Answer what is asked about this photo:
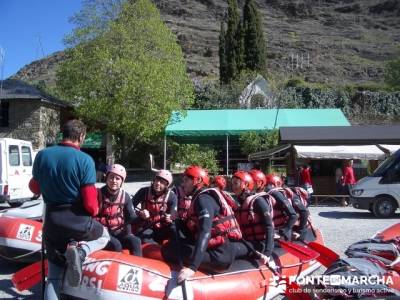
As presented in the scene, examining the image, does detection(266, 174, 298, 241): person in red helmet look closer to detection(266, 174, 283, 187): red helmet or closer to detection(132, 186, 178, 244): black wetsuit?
detection(266, 174, 283, 187): red helmet

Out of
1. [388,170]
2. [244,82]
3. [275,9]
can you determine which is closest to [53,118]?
[244,82]

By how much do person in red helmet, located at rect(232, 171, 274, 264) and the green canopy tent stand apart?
2304cm

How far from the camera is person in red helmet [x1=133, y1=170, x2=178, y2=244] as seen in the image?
7.06 metres

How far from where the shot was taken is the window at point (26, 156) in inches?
638

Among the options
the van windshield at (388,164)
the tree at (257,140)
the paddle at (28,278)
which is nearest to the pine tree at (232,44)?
the tree at (257,140)

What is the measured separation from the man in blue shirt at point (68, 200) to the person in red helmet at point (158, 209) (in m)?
2.46

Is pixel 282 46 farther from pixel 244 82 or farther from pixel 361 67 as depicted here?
pixel 244 82

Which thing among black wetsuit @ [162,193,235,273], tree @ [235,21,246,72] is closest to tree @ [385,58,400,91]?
tree @ [235,21,246,72]

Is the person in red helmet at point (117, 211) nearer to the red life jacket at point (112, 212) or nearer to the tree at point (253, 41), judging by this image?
the red life jacket at point (112, 212)

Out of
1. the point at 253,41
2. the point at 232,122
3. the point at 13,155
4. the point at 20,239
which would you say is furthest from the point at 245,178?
the point at 253,41

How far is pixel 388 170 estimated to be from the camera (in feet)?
51.5

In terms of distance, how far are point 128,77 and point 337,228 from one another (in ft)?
63.9

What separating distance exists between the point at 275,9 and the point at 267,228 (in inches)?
5560

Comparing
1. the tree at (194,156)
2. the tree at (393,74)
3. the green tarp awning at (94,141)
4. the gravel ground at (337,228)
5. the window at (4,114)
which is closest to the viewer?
the gravel ground at (337,228)
